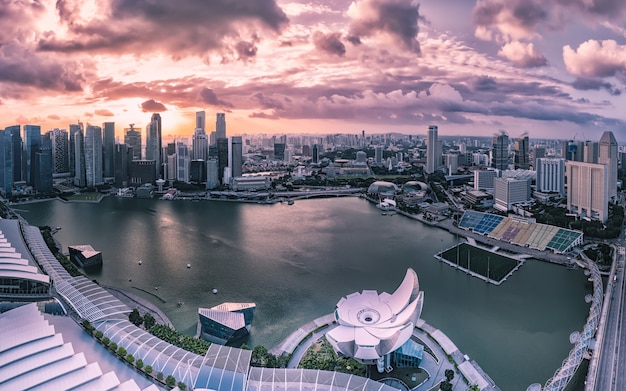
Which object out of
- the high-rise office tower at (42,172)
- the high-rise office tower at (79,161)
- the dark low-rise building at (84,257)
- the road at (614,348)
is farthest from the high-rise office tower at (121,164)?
the road at (614,348)

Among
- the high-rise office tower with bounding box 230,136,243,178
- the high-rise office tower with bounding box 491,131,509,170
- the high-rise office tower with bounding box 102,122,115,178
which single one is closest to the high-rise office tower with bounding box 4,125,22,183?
the high-rise office tower with bounding box 102,122,115,178

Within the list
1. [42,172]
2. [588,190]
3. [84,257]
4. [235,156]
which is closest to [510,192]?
[588,190]

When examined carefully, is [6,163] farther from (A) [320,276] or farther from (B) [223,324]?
(B) [223,324]

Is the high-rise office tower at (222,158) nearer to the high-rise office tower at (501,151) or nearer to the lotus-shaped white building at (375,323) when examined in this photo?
the high-rise office tower at (501,151)

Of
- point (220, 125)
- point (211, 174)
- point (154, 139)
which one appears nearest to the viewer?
point (211, 174)

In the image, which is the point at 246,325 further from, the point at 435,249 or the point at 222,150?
the point at 222,150

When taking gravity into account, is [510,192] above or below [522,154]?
below
